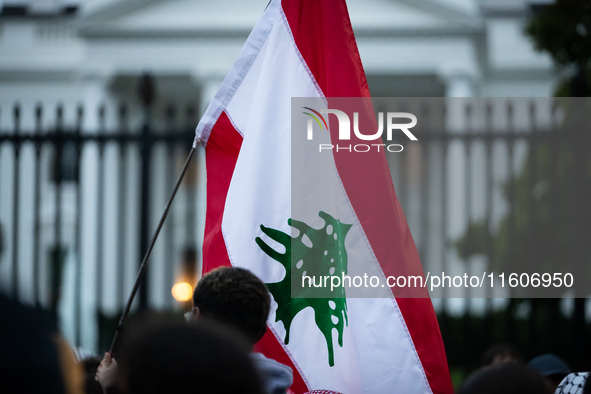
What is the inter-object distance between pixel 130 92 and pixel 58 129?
1468 cm

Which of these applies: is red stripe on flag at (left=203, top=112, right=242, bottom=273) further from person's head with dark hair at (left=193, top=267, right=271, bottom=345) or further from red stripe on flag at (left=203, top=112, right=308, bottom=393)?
person's head with dark hair at (left=193, top=267, right=271, bottom=345)

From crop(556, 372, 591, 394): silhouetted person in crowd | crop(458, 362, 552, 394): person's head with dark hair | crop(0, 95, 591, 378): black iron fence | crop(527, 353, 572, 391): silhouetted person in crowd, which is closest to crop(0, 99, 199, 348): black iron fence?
crop(0, 95, 591, 378): black iron fence

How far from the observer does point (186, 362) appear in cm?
92

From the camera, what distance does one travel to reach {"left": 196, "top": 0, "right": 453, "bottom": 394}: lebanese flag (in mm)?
2750

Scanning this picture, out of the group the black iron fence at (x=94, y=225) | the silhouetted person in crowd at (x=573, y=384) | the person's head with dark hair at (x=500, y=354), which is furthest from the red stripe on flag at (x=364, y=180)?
the black iron fence at (x=94, y=225)

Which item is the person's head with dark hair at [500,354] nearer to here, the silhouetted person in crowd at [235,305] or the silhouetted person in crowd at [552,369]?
the silhouetted person in crowd at [552,369]

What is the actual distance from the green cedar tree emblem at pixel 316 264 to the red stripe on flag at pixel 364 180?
0.50 ft

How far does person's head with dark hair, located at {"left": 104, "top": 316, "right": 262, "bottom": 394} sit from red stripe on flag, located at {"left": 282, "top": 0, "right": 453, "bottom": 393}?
194 centimetres

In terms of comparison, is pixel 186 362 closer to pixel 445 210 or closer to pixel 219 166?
pixel 219 166

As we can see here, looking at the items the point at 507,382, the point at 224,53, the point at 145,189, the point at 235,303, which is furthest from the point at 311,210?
the point at 224,53

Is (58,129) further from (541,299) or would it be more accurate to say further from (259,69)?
(541,299)

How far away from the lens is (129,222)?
16812 mm

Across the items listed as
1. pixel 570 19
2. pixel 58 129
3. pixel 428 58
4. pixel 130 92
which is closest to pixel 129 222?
pixel 130 92

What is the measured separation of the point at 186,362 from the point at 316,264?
80.6 inches
